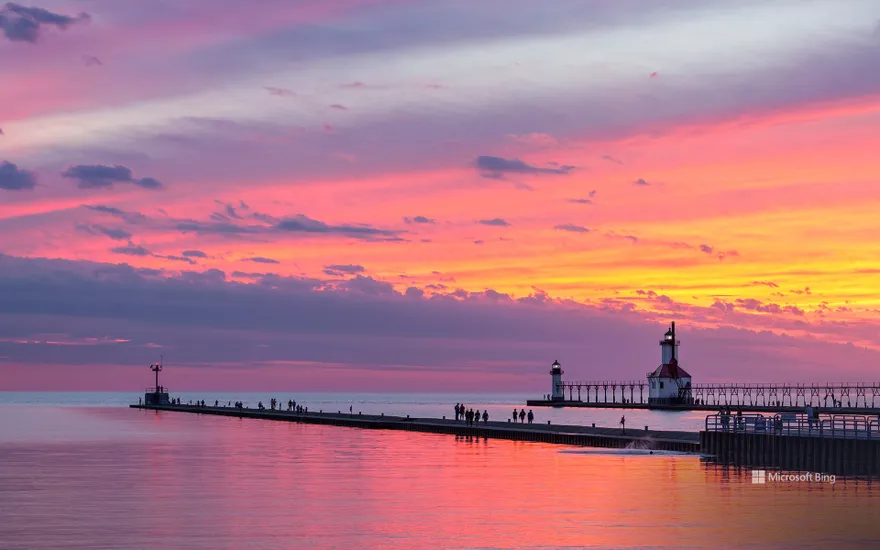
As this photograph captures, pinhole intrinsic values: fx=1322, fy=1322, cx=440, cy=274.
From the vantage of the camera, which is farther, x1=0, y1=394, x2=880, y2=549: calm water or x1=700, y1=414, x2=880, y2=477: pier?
x1=700, y1=414, x2=880, y2=477: pier

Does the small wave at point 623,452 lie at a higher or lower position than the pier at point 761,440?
lower

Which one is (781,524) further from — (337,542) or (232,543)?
(232,543)

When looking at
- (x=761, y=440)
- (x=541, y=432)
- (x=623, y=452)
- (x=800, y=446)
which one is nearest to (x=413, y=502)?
(x=800, y=446)

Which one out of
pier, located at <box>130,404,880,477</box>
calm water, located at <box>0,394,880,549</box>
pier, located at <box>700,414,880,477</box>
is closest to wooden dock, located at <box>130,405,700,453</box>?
pier, located at <box>130,404,880,477</box>

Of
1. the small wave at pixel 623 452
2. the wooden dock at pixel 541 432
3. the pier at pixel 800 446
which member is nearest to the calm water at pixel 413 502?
the small wave at pixel 623 452

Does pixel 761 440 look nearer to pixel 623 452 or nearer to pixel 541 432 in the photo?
pixel 623 452

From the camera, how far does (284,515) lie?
44.0 m

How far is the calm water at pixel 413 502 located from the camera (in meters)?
38.1

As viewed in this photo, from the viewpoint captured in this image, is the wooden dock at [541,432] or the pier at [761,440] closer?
the pier at [761,440]

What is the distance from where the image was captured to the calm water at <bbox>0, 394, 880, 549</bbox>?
3809 centimetres

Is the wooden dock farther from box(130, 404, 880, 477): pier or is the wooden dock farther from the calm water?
the calm water

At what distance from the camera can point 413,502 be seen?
48688 millimetres

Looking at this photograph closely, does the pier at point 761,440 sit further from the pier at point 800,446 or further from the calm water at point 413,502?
the calm water at point 413,502

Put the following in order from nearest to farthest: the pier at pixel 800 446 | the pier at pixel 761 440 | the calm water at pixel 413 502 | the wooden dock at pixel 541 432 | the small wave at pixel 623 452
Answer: the calm water at pixel 413 502, the pier at pixel 800 446, the pier at pixel 761 440, the small wave at pixel 623 452, the wooden dock at pixel 541 432
